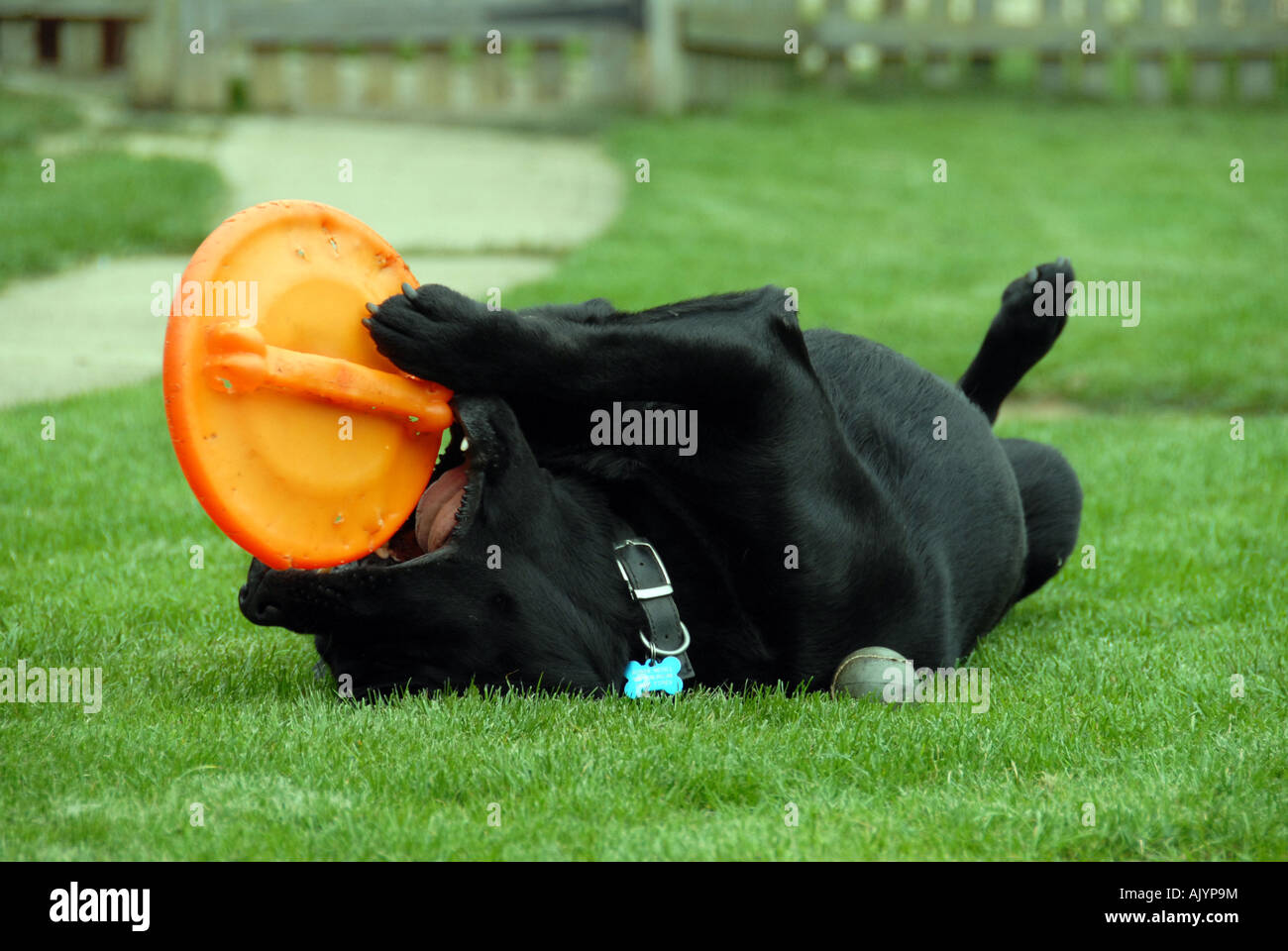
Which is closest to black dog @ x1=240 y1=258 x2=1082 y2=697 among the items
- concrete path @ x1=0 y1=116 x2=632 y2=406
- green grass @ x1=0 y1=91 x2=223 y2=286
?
concrete path @ x1=0 y1=116 x2=632 y2=406

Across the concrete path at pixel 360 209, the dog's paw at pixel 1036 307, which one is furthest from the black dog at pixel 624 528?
the concrete path at pixel 360 209

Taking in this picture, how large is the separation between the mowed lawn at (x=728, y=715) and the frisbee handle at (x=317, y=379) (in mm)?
557

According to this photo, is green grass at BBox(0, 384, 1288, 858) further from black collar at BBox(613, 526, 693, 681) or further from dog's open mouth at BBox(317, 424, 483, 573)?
dog's open mouth at BBox(317, 424, 483, 573)

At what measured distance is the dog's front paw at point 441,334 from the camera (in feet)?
8.55

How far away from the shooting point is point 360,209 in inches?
335

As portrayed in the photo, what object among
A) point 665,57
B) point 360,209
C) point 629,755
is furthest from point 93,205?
point 629,755

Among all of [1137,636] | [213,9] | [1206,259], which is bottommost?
[1137,636]

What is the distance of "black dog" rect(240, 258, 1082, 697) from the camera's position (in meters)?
2.63

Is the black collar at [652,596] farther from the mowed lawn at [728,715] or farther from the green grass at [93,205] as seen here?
the green grass at [93,205]

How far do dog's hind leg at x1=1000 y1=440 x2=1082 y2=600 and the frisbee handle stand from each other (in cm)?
177
